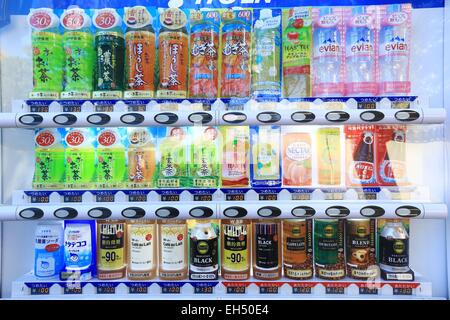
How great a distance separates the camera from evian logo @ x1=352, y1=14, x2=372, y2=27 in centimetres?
207

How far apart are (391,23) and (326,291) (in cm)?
164

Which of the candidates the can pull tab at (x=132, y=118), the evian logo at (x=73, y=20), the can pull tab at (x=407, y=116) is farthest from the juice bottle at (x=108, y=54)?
the can pull tab at (x=407, y=116)

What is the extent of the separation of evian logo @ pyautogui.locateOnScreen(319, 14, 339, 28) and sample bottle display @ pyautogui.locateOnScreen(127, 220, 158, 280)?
1.64m

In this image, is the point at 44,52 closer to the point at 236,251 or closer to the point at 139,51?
the point at 139,51

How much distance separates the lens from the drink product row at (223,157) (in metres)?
2.05

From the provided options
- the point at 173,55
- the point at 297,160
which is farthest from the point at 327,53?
the point at 173,55

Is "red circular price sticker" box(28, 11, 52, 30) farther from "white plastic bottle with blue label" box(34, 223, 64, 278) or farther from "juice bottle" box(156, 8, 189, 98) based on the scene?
"white plastic bottle with blue label" box(34, 223, 64, 278)

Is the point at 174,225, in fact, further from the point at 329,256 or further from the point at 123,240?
A: the point at 329,256

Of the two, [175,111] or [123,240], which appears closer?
[175,111]

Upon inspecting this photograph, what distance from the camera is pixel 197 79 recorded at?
2117mm

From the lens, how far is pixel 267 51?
216 cm

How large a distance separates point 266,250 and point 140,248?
759mm

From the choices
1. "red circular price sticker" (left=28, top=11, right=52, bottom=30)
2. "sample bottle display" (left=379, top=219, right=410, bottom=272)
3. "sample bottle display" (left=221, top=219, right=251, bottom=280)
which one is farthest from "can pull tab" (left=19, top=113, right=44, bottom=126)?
"sample bottle display" (left=379, top=219, right=410, bottom=272)
